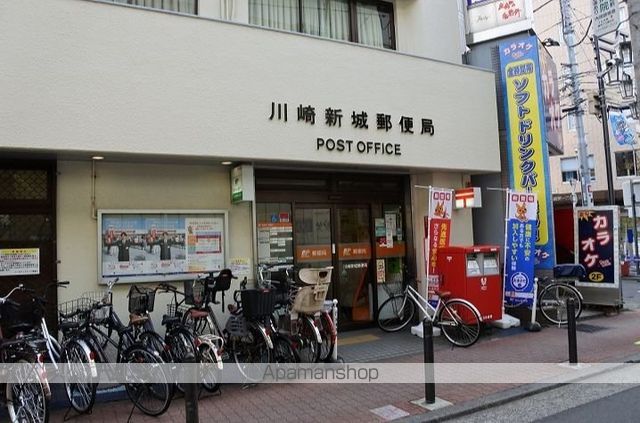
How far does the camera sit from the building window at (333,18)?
919 centimetres

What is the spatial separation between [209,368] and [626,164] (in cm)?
3425

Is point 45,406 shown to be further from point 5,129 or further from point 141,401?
point 5,129

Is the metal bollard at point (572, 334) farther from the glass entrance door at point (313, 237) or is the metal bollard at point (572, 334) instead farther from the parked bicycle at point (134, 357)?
the parked bicycle at point (134, 357)

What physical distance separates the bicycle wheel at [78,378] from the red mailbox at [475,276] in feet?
19.6

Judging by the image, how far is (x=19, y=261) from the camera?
22.9 ft

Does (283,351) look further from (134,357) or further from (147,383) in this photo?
(134,357)

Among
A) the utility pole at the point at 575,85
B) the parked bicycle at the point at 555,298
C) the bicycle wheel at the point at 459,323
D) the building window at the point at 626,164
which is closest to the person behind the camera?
the bicycle wheel at the point at 459,323

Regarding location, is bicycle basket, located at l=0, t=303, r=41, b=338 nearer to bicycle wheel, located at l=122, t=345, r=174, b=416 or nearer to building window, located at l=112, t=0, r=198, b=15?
bicycle wheel, located at l=122, t=345, r=174, b=416

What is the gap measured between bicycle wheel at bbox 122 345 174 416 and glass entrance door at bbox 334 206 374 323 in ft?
15.3

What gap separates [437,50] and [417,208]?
3382 millimetres

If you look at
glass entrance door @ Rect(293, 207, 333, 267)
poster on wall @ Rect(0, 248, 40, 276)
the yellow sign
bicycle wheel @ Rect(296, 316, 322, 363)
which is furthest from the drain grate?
poster on wall @ Rect(0, 248, 40, 276)

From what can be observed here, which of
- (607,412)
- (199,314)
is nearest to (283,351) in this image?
(199,314)


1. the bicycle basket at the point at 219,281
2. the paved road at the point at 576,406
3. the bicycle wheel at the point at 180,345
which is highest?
the bicycle basket at the point at 219,281

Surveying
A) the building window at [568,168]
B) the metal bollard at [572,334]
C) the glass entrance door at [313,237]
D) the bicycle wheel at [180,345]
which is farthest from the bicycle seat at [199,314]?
the building window at [568,168]
